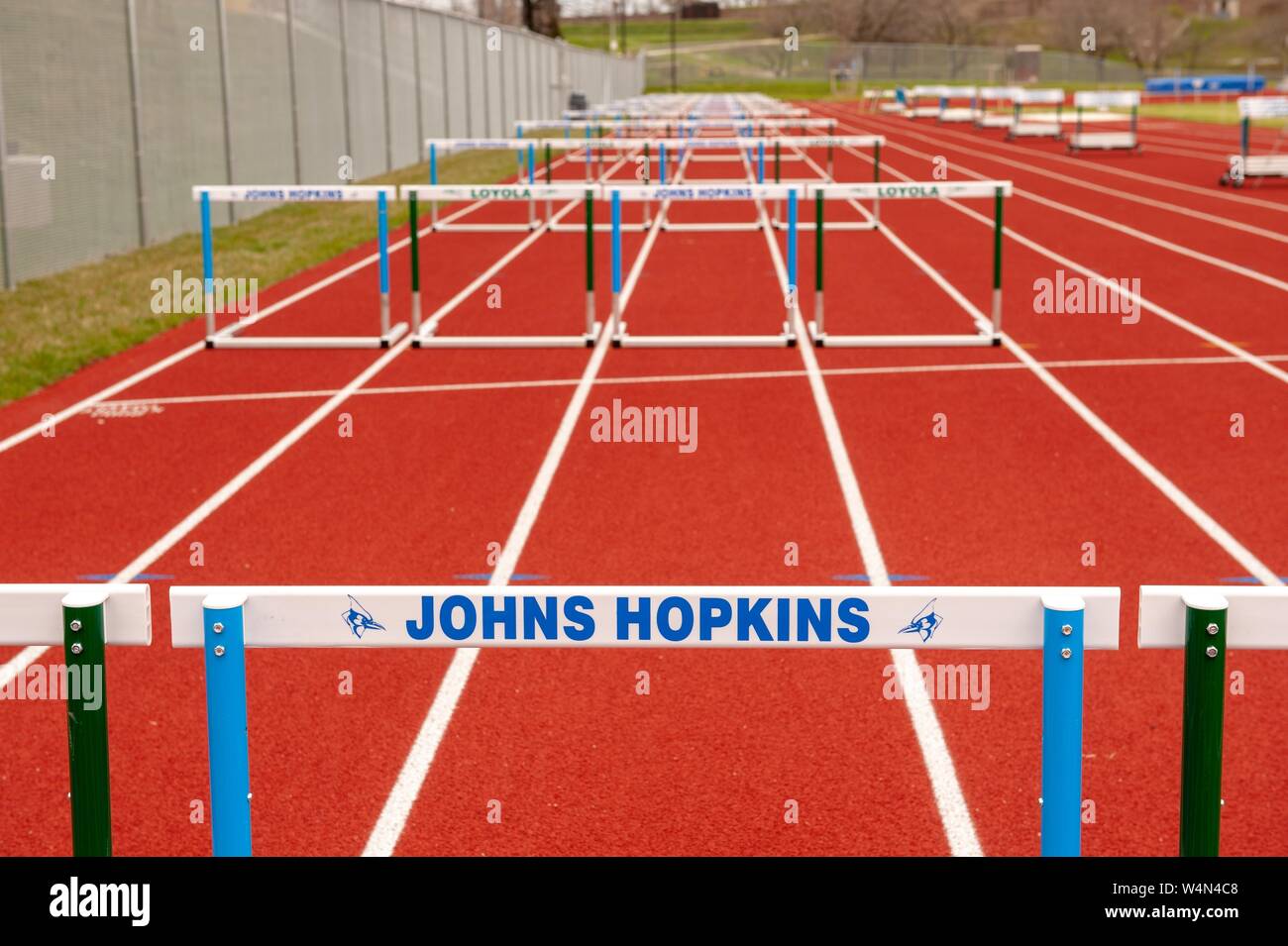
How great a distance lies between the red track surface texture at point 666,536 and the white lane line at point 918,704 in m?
0.03

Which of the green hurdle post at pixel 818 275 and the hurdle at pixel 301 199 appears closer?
the green hurdle post at pixel 818 275

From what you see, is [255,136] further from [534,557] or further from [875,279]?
[534,557]

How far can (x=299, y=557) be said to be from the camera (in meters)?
6.82

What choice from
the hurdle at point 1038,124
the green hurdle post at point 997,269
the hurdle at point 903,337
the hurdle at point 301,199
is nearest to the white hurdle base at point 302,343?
the hurdle at point 301,199

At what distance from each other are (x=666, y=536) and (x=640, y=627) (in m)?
4.37

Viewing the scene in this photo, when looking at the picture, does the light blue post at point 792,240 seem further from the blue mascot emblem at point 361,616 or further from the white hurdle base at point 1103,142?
the white hurdle base at point 1103,142

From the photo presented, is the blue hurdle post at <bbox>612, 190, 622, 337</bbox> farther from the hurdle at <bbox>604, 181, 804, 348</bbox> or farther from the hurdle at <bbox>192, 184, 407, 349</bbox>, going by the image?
the hurdle at <bbox>192, 184, 407, 349</bbox>

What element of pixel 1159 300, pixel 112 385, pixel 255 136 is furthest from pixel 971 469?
pixel 255 136

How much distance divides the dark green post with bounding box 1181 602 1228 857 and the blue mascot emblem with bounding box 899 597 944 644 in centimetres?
40

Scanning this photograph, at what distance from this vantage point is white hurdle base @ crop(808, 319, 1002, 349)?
11.9 m

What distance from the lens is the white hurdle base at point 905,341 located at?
39.0ft

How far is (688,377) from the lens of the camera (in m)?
10.9

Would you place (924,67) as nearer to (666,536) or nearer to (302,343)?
(302,343)

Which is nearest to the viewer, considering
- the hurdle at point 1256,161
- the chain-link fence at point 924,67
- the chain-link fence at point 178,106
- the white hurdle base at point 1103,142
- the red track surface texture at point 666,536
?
the red track surface texture at point 666,536
